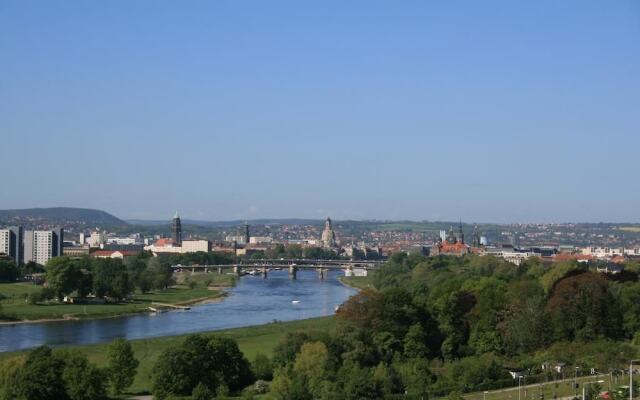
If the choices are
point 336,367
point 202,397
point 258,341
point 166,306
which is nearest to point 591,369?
point 336,367

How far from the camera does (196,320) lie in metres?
40.3

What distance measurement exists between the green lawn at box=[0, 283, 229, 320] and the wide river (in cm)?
113

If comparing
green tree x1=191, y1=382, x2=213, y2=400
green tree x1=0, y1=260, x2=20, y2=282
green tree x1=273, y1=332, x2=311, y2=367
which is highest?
green tree x1=0, y1=260, x2=20, y2=282

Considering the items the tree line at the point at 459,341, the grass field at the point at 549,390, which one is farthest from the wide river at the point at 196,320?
the grass field at the point at 549,390

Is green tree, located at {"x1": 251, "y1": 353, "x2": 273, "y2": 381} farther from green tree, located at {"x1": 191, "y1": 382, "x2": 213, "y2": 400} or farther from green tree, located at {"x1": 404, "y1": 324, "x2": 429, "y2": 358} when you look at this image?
green tree, located at {"x1": 404, "y1": 324, "x2": 429, "y2": 358}

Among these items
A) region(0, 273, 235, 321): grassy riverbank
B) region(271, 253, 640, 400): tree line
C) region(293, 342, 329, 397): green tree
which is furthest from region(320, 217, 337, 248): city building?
region(293, 342, 329, 397): green tree

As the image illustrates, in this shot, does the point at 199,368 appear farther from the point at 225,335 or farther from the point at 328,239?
the point at 328,239

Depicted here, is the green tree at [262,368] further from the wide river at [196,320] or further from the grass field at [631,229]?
the grass field at [631,229]

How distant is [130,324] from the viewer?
3847cm

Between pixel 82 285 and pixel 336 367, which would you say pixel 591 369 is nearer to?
pixel 336 367

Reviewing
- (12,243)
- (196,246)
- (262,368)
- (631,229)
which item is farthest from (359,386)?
(631,229)

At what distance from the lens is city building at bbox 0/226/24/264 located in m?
79.4

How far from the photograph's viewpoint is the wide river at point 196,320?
3341 centimetres

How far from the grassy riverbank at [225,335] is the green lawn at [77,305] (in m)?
8.52
